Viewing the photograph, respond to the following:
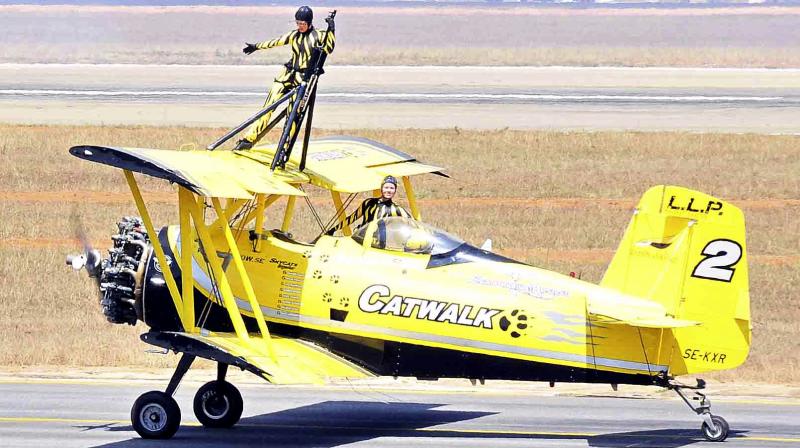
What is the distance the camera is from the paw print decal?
14195 millimetres

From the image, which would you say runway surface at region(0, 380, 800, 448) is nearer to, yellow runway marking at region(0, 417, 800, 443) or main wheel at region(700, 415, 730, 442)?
yellow runway marking at region(0, 417, 800, 443)

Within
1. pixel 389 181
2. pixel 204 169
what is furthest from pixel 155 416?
pixel 389 181

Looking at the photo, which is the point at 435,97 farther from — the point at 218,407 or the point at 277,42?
the point at 218,407

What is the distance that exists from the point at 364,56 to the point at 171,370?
173ft

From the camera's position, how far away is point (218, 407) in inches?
607

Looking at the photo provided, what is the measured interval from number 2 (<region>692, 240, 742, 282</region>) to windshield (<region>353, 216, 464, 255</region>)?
100 inches

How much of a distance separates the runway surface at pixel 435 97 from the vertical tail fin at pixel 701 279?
86.2 feet

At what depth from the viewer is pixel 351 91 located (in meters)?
51.4

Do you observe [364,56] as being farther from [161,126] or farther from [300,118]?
[300,118]

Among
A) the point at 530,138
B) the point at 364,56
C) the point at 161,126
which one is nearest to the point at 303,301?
the point at 530,138

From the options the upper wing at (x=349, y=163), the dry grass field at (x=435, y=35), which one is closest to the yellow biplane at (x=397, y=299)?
the upper wing at (x=349, y=163)

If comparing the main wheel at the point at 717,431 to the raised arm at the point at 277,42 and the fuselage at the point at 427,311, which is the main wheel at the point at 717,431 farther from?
the raised arm at the point at 277,42

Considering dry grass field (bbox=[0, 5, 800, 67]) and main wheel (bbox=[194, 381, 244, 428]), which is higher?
dry grass field (bbox=[0, 5, 800, 67])

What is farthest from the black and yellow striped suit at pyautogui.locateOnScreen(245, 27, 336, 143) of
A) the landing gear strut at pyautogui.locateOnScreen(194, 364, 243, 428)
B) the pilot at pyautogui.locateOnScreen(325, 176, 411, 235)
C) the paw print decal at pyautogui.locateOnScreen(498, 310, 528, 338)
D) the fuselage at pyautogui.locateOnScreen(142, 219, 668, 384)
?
the paw print decal at pyautogui.locateOnScreen(498, 310, 528, 338)
